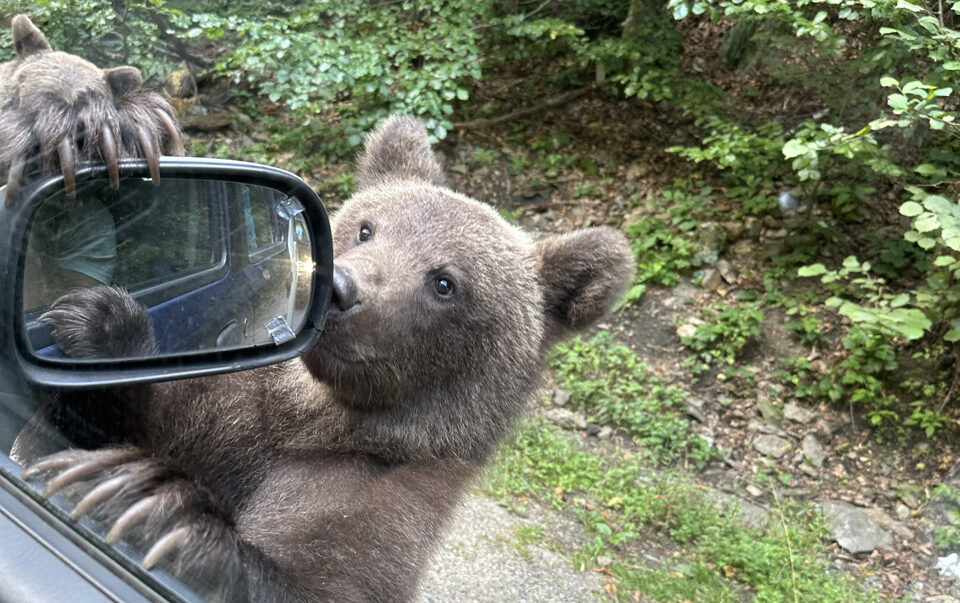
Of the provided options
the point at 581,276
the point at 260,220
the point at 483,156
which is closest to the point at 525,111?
the point at 483,156

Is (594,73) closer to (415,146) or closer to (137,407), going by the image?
(415,146)

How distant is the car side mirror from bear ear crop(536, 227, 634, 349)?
1.07m

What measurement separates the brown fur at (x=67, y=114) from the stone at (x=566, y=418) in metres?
4.35

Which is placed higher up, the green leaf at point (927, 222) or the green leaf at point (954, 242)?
the green leaf at point (954, 242)

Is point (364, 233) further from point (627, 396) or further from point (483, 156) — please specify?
point (483, 156)

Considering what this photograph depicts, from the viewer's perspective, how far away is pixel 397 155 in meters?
3.29

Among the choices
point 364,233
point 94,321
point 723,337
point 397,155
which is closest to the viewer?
point 94,321

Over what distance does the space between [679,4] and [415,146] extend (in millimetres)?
2813

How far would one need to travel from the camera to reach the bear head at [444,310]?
246 centimetres

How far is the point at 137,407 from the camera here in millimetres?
2027

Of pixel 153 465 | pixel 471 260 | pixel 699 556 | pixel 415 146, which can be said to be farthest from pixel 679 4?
pixel 153 465

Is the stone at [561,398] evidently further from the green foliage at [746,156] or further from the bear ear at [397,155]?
the bear ear at [397,155]

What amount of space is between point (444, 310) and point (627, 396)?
400 centimetres

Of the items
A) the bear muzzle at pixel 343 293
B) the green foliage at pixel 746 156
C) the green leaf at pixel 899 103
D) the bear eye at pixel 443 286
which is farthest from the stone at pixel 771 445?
the bear muzzle at pixel 343 293
